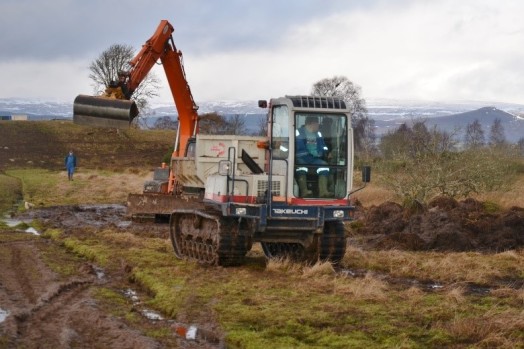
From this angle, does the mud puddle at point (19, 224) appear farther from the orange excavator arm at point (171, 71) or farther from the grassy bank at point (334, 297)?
the orange excavator arm at point (171, 71)

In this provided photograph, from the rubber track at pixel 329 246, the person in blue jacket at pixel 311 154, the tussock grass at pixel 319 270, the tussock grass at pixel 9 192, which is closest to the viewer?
the tussock grass at pixel 319 270

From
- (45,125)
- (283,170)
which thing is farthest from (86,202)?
(45,125)

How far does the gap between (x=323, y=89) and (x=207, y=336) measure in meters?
62.2

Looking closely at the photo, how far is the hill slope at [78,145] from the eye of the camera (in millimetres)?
61344

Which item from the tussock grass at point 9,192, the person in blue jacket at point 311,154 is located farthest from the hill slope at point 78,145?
the person in blue jacket at point 311,154

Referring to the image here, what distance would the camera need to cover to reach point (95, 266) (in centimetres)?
1598

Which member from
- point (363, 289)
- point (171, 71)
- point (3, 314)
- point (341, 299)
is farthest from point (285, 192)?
point (171, 71)

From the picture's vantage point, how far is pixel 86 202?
34.0m

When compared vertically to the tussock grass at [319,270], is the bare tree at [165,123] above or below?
above

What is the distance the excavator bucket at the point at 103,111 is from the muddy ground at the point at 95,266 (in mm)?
3238

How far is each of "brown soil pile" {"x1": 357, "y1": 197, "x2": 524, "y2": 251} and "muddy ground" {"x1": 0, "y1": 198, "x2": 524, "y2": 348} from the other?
0.08 feet

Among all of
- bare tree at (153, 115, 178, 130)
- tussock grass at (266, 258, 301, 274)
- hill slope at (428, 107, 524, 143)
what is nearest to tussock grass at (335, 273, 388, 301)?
tussock grass at (266, 258, 301, 274)

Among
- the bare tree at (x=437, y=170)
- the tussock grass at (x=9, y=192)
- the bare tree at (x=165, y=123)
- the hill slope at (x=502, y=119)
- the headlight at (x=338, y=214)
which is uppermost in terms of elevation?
the hill slope at (x=502, y=119)

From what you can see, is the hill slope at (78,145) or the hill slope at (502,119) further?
the hill slope at (502,119)
